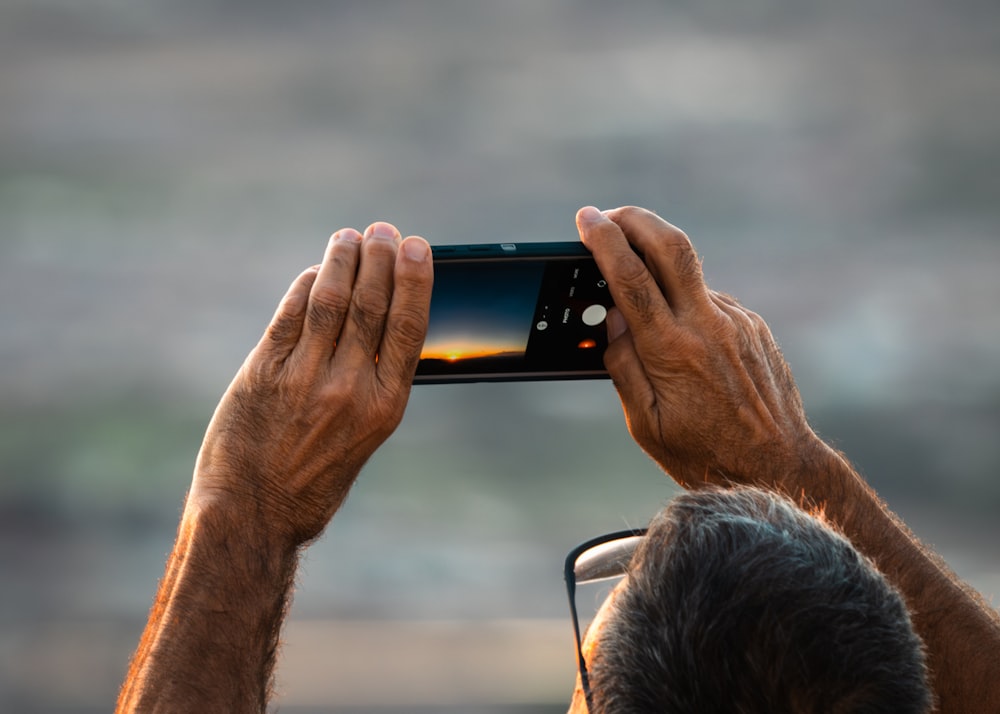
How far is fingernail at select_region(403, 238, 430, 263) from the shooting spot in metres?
2.23

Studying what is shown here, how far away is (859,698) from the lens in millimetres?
1431

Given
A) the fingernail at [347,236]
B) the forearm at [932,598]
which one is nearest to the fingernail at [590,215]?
the fingernail at [347,236]

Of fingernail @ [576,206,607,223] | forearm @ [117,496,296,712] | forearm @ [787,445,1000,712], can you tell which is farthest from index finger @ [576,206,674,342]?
forearm @ [117,496,296,712]

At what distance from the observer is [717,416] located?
234 cm

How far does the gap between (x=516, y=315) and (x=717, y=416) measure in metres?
0.56

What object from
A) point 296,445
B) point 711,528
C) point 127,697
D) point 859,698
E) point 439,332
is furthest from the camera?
point 439,332

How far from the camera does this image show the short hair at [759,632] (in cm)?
143

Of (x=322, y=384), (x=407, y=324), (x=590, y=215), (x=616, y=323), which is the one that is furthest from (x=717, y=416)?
(x=322, y=384)

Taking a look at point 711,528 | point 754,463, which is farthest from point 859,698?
point 754,463

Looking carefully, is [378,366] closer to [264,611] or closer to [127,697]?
[264,611]

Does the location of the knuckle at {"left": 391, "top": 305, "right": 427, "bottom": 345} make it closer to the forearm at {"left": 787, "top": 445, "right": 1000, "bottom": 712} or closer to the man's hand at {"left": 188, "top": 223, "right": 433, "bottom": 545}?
the man's hand at {"left": 188, "top": 223, "right": 433, "bottom": 545}

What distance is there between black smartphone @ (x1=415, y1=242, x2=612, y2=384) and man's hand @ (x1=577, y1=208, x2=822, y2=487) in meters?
0.13

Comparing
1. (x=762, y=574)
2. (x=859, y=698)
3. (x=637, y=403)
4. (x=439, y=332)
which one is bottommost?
(x=859, y=698)

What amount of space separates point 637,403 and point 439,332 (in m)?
0.52
